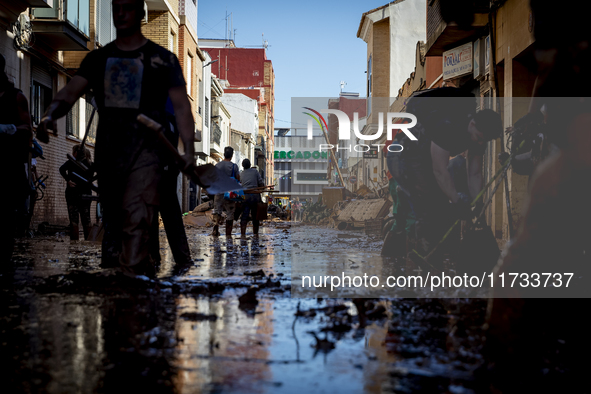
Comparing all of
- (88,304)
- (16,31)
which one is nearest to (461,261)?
(88,304)

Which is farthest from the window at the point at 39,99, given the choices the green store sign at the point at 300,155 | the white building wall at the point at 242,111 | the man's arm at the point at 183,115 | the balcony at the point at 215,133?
the green store sign at the point at 300,155

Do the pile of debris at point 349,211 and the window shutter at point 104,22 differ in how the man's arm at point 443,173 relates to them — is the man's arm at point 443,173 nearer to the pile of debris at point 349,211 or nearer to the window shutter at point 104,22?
the pile of debris at point 349,211

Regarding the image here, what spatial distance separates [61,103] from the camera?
4.55 m

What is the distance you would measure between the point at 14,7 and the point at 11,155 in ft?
35.9

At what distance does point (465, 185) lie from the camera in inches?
238

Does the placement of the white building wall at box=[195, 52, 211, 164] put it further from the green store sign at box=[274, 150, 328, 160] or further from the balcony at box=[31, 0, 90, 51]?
the green store sign at box=[274, 150, 328, 160]

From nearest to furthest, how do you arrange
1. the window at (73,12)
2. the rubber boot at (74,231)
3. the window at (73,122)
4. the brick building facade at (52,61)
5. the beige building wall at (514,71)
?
the rubber boot at (74,231) < the beige building wall at (514,71) < the brick building facade at (52,61) < the window at (73,12) < the window at (73,122)

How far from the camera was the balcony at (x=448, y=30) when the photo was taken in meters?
14.1

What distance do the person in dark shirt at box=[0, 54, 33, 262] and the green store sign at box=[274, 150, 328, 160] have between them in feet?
259

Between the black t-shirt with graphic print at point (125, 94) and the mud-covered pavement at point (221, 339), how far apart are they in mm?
839

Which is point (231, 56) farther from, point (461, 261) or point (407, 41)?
point (461, 261)

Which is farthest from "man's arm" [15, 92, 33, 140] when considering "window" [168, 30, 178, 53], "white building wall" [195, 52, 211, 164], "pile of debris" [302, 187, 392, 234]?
"white building wall" [195, 52, 211, 164]

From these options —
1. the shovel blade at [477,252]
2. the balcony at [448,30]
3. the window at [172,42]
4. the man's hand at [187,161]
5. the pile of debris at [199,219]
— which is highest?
the window at [172,42]

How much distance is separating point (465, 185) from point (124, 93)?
3.12m
